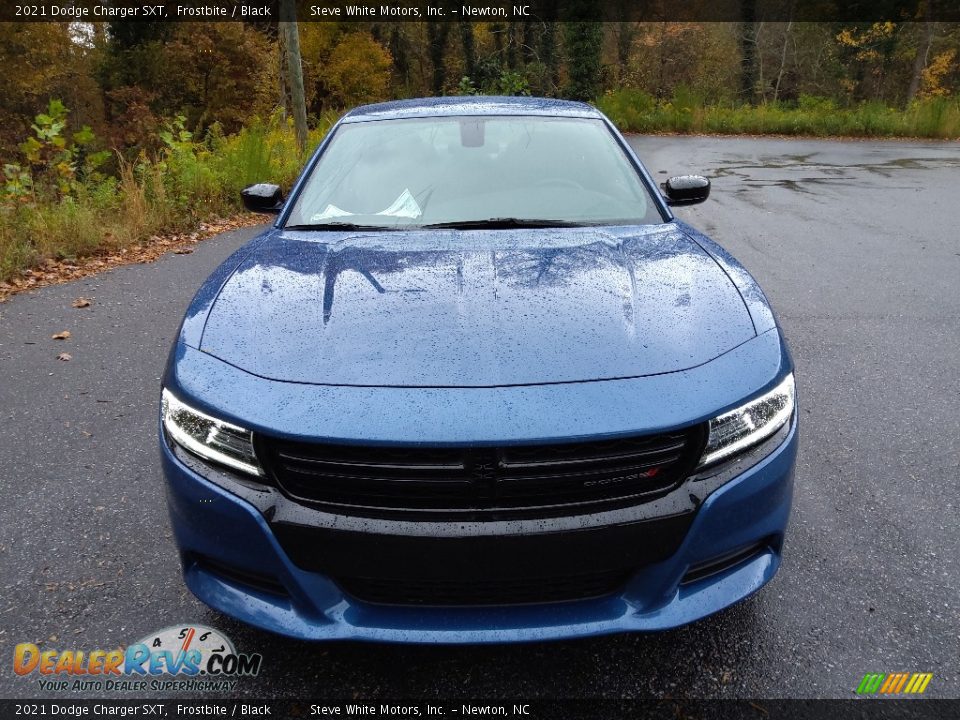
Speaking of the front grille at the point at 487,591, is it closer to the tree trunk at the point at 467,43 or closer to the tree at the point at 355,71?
the tree at the point at 355,71

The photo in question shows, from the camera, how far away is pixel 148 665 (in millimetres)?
1937

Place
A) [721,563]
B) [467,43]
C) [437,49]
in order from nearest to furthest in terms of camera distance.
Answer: [721,563] → [467,43] → [437,49]

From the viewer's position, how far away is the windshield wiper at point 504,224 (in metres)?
2.63

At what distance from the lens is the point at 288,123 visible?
13062mm

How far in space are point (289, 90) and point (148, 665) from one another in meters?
17.1

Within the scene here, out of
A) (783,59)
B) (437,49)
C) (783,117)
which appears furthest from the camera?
(437,49)

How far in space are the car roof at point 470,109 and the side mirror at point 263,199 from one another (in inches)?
21.3

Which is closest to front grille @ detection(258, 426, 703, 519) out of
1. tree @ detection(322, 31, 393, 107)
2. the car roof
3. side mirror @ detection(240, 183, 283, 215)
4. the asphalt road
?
the asphalt road

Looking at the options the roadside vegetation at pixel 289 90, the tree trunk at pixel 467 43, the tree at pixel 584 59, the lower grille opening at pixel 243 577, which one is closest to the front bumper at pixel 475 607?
the lower grille opening at pixel 243 577

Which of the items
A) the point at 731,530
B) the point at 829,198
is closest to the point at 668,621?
the point at 731,530

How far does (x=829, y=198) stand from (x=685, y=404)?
9.27 m

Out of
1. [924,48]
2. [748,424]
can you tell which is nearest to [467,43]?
[924,48]

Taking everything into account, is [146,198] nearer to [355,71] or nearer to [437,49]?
[355,71]

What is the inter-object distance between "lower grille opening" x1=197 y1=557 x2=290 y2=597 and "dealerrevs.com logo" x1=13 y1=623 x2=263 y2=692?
0.34 m
